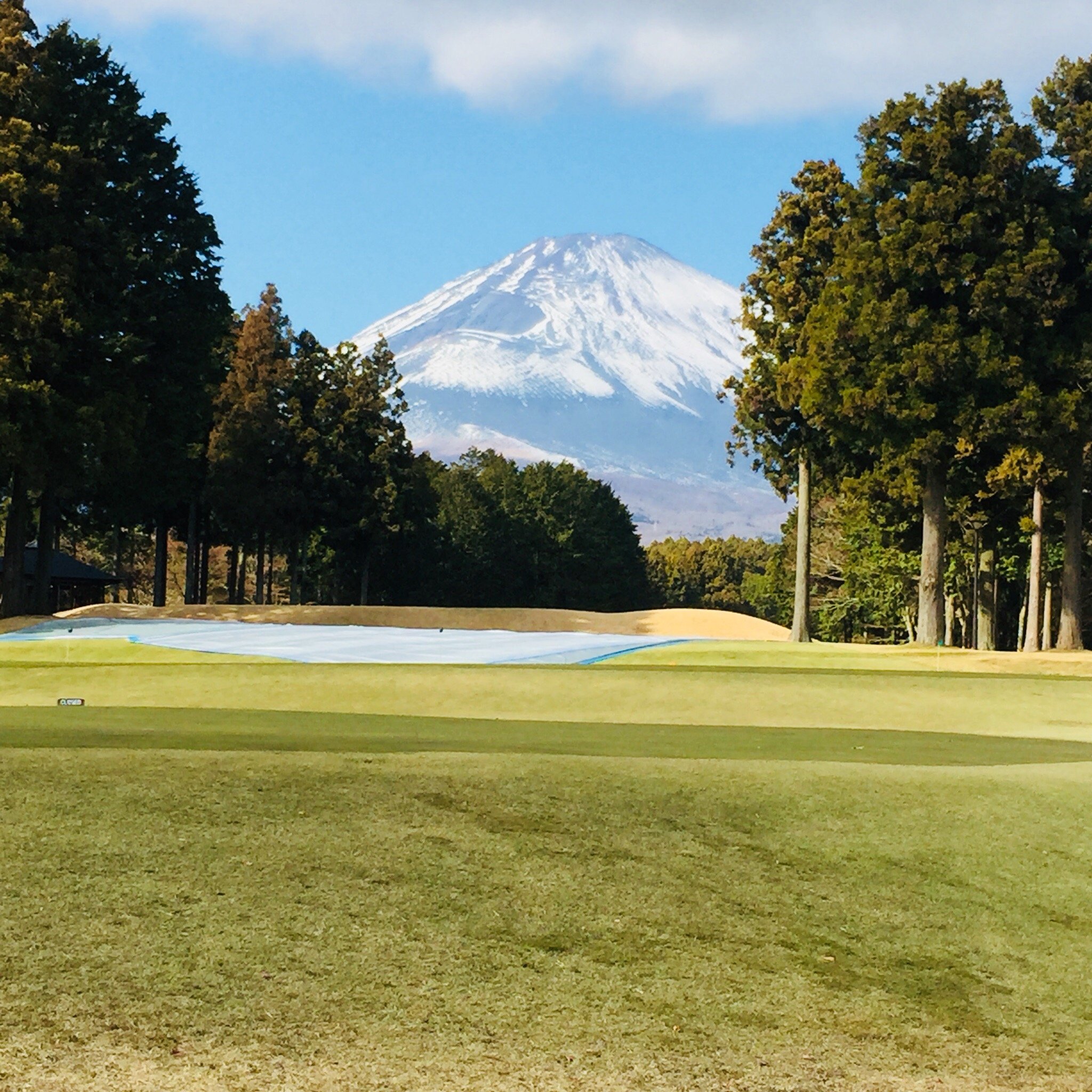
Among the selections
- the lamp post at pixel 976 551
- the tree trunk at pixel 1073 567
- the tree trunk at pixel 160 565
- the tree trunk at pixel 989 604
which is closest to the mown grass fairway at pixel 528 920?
the tree trunk at pixel 1073 567

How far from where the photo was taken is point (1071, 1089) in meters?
6.30

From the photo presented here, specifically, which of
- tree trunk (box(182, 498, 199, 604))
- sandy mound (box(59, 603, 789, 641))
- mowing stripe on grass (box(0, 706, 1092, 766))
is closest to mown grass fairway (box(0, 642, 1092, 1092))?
mowing stripe on grass (box(0, 706, 1092, 766))

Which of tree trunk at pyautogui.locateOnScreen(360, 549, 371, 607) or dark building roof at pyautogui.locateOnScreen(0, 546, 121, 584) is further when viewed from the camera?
dark building roof at pyautogui.locateOnScreen(0, 546, 121, 584)

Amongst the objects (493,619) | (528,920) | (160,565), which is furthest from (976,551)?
(528,920)

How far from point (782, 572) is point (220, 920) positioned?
224 feet

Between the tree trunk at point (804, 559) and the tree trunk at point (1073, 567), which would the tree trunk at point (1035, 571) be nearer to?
the tree trunk at point (1073, 567)

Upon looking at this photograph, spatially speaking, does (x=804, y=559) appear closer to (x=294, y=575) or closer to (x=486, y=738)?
(x=486, y=738)

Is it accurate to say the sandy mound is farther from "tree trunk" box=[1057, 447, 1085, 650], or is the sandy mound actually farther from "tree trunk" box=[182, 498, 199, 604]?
"tree trunk" box=[1057, 447, 1085, 650]

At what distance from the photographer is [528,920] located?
25.2 ft

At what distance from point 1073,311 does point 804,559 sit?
38.7 feet

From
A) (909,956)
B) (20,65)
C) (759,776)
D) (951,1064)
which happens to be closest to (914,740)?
(759,776)

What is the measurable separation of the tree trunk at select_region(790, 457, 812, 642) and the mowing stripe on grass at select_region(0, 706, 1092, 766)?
89.4 ft

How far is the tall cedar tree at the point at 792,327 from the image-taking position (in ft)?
148

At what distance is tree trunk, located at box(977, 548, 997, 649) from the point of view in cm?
5128
